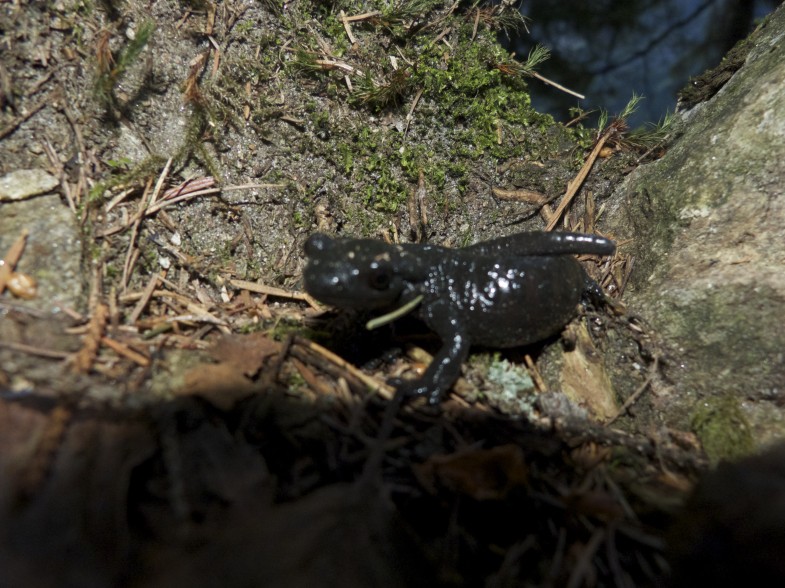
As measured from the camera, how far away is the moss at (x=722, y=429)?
10.7 ft

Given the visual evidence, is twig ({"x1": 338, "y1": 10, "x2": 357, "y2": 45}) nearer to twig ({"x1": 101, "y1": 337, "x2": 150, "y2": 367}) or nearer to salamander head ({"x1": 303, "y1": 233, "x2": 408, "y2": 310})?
salamander head ({"x1": 303, "y1": 233, "x2": 408, "y2": 310})

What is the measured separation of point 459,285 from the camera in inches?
146

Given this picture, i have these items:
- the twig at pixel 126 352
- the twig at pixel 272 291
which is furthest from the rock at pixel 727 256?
the twig at pixel 126 352

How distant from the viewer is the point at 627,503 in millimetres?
2738

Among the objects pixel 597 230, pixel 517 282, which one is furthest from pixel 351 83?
pixel 597 230

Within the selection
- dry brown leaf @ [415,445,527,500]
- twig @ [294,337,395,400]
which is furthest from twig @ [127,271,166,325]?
dry brown leaf @ [415,445,527,500]

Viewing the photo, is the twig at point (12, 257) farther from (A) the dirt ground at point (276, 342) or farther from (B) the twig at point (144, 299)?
(B) the twig at point (144, 299)

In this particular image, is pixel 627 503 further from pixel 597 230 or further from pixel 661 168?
pixel 661 168

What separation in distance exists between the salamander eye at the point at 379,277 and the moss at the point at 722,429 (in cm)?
245

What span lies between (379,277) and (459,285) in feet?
2.22

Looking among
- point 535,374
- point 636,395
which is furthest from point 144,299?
point 636,395

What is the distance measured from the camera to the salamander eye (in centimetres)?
337

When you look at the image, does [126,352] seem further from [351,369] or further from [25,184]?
[25,184]

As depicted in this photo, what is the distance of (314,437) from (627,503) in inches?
70.7
